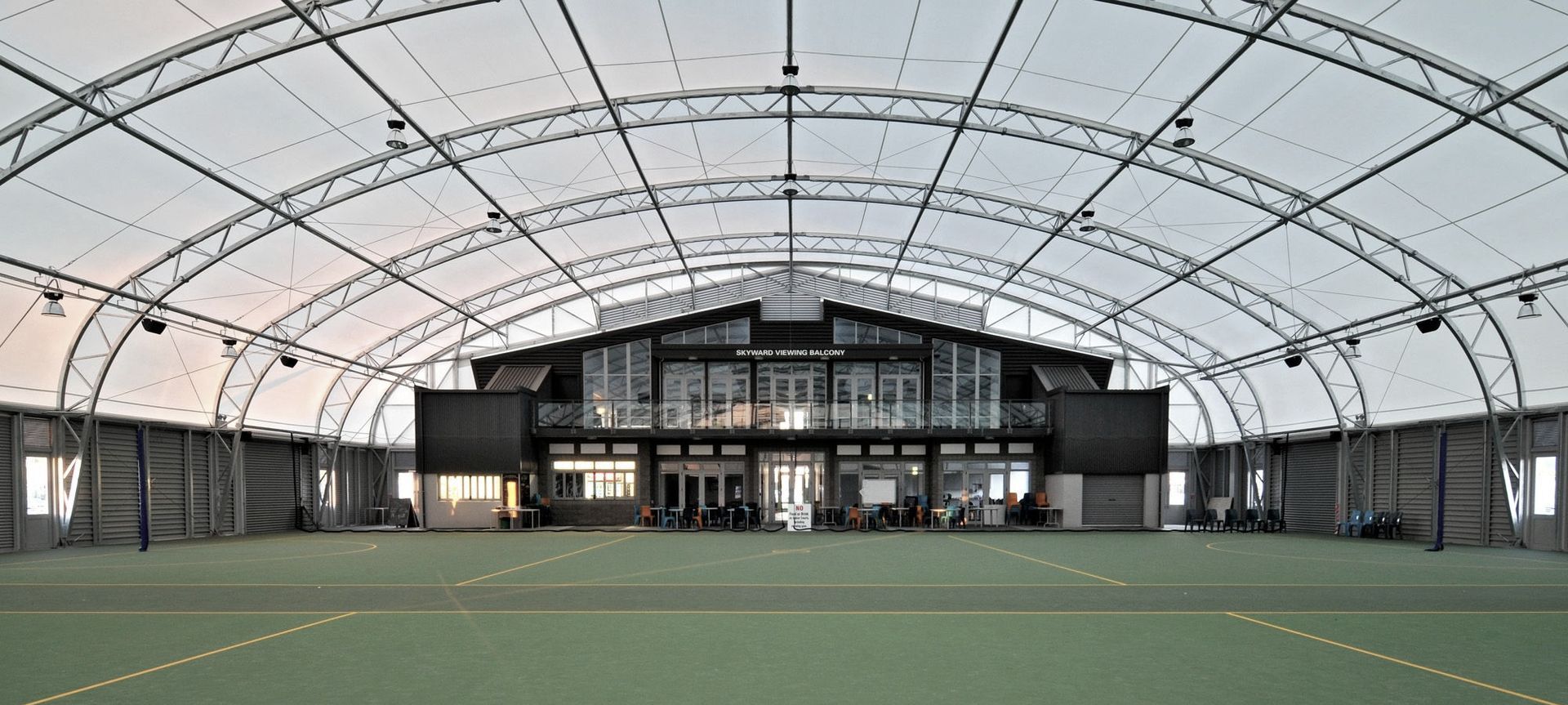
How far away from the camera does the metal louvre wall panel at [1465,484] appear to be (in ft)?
79.2

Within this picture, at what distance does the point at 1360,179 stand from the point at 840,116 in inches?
452

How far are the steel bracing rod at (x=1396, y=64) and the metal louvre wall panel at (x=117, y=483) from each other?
28.1 metres

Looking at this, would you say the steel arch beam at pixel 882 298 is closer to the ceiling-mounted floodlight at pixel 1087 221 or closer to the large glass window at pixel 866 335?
the large glass window at pixel 866 335

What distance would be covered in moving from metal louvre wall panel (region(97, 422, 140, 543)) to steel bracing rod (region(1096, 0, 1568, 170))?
28.1 metres

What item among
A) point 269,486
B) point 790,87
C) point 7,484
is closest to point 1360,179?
point 790,87

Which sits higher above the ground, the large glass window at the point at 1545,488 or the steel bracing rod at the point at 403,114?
the steel bracing rod at the point at 403,114

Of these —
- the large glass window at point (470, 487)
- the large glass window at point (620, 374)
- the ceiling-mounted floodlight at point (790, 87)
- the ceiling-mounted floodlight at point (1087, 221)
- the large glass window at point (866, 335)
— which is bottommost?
the large glass window at point (470, 487)

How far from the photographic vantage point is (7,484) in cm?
2144

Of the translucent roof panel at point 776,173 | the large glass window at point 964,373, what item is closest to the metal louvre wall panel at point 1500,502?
the translucent roof panel at point 776,173

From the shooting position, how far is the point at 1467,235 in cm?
1969

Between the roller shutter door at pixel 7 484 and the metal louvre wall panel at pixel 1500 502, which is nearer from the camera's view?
the roller shutter door at pixel 7 484

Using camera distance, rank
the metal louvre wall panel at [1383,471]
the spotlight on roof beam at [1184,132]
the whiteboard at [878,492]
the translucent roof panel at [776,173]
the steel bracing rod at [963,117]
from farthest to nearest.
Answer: the whiteboard at [878,492] → the metal louvre wall panel at [1383,471] → the spotlight on roof beam at [1184,132] → the steel bracing rod at [963,117] → the translucent roof panel at [776,173]

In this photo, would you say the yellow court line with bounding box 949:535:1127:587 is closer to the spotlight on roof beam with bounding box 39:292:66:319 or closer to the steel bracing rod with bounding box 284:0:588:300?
the steel bracing rod with bounding box 284:0:588:300

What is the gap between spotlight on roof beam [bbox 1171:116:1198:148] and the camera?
17.2m
